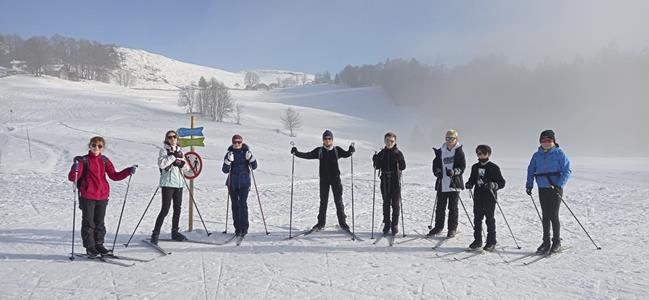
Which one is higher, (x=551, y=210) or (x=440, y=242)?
(x=551, y=210)

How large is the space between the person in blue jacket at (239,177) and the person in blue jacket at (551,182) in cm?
511

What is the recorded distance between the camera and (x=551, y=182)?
695cm

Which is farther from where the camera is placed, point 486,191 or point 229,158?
point 229,158

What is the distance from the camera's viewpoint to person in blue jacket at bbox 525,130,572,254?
6.90m

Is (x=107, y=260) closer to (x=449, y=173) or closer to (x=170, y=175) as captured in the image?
(x=170, y=175)

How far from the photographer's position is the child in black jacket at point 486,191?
23.3 ft

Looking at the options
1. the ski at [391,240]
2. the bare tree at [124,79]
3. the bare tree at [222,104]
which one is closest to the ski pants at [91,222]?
the ski at [391,240]

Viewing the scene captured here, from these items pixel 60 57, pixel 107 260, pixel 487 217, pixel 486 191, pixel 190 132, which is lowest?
pixel 107 260

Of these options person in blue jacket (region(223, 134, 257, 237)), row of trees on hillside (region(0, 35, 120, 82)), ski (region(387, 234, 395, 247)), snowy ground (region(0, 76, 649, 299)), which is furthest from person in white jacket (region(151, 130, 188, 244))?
row of trees on hillside (region(0, 35, 120, 82))

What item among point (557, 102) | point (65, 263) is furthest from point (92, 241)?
point (557, 102)

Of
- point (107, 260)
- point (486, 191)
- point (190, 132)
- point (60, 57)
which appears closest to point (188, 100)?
point (190, 132)

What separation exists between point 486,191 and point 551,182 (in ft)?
3.42

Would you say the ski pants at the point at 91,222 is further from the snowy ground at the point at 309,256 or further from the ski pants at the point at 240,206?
the ski pants at the point at 240,206

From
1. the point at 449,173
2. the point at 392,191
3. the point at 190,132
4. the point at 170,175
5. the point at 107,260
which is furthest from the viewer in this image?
the point at 190,132
